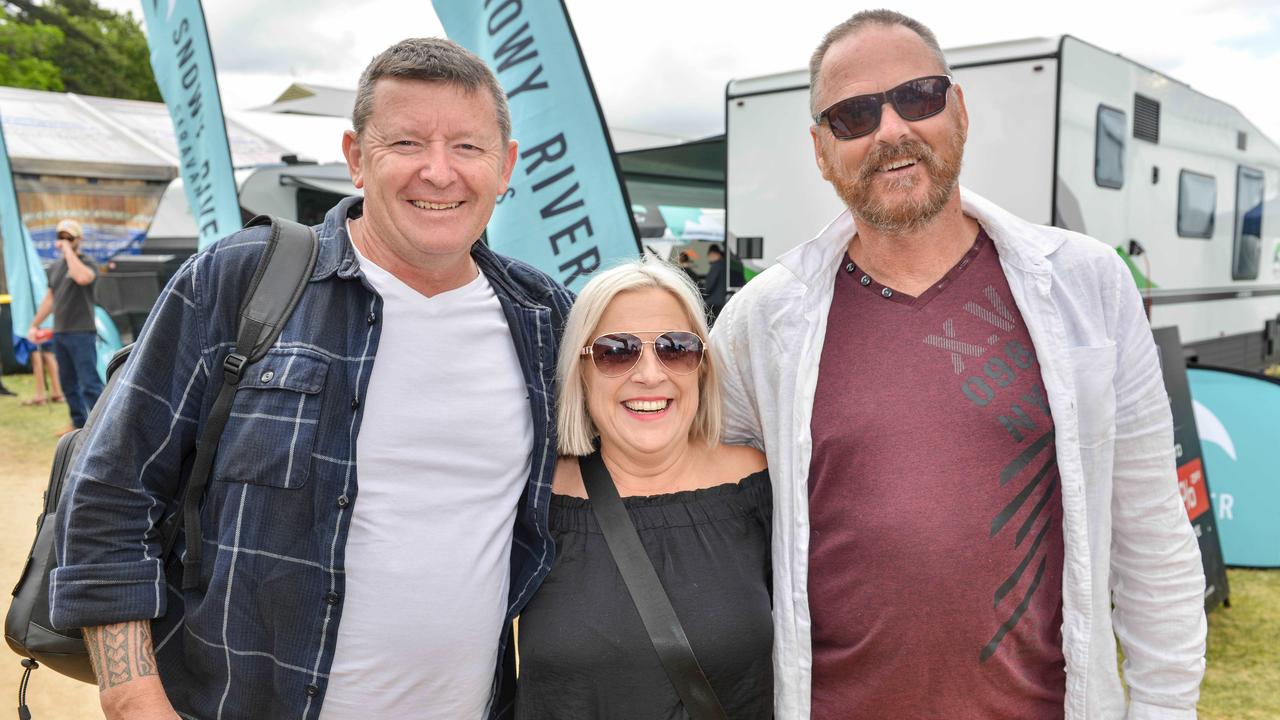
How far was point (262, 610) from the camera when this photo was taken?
1.69 m

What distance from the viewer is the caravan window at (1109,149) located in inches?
220

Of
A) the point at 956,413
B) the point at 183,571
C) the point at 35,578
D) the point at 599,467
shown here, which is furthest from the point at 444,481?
the point at 956,413

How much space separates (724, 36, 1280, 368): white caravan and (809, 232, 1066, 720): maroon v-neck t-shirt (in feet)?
13.1

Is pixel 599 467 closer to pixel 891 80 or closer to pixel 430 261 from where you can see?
pixel 430 261

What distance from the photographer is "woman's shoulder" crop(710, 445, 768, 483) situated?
80.1 inches

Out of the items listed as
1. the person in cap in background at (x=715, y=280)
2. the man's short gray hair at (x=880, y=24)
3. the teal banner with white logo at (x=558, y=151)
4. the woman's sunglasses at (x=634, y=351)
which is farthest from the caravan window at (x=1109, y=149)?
the woman's sunglasses at (x=634, y=351)

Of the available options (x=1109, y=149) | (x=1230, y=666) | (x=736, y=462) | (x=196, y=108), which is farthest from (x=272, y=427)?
(x=196, y=108)

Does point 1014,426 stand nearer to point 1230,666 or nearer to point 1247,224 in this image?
point 1230,666

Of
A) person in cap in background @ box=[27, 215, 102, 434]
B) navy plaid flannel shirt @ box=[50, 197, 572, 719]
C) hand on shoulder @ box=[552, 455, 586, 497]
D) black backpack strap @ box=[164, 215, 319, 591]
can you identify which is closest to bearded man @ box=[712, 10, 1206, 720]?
hand on shoulder @ box=[552, 455, 586, 497]

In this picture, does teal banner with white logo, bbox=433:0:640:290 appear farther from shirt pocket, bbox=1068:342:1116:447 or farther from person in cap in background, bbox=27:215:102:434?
person in cap in background, bbox=27:215:102:434

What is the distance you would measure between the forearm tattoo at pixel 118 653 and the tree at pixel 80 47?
34042 millimetres

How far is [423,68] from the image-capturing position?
5.96ft

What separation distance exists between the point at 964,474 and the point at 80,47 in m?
39.8

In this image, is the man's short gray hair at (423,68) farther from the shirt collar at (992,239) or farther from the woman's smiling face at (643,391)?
the shirt collar at (992,239)
